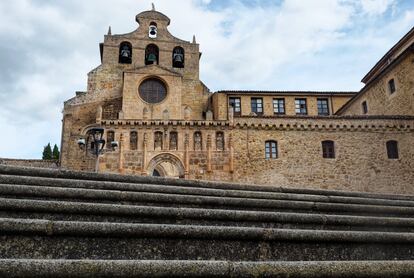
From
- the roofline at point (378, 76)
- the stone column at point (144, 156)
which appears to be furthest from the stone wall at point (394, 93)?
the stone column at point (144, 156)

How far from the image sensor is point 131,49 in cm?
3634

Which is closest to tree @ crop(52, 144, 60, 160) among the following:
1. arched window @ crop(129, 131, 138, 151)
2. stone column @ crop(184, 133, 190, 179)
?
arched window @ crop(129, 131, 138, 151)

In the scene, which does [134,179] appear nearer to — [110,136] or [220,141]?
[220,141]

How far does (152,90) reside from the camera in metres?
33.1

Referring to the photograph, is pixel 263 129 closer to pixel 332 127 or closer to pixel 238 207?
pixel 332 127

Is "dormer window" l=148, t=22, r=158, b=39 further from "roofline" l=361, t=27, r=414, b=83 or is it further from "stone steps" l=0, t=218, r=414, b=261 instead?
"stone steps" l=0, t=218, r=414, b=261

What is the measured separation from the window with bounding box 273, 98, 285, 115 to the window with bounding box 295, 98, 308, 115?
1247 millimetres

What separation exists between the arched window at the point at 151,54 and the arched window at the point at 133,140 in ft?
37.6

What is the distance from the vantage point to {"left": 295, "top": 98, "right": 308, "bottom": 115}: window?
3344 centimetres

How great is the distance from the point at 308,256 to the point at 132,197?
2.94 m

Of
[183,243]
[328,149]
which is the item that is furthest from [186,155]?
[183,243]

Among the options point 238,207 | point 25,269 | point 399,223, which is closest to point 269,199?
point 238,207

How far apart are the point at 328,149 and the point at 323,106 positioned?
796 cm

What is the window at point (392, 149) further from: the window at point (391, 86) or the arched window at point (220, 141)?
the arched window at point (220, 141)
